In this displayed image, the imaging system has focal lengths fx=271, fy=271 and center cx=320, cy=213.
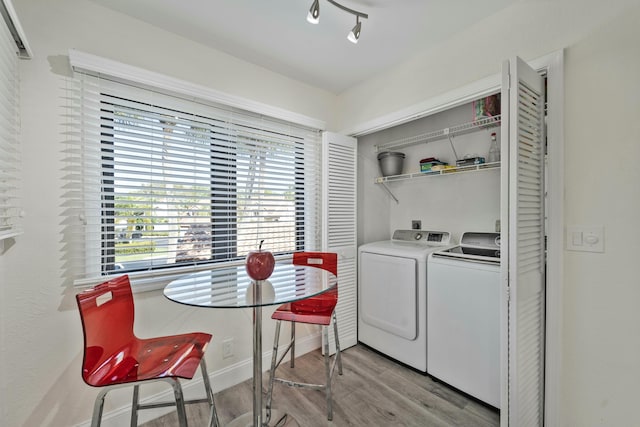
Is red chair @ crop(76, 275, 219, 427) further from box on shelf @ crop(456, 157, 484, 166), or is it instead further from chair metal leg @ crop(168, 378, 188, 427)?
box on shelf @ crop(456, 157, 484, 166)

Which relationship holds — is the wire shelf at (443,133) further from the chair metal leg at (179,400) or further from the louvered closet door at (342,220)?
the chair metal leg at (179,400)

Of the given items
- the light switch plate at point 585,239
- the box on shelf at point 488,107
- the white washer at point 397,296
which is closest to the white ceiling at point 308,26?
the box on shelf at point 488,107

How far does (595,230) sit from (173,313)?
255cm

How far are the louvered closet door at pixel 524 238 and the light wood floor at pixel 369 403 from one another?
49 cm

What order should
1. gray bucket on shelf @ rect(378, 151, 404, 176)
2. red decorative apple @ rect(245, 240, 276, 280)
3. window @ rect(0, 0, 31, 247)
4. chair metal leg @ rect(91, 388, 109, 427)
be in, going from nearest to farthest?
chair metal leg @ rect(91, 388, 109, 427) < window @ rect(0, 0, 31, 247) < red decorative apple @ rect(245, 240, 276, 280) < gray bucket on shelf @ rect(378, 151, 404, 176)

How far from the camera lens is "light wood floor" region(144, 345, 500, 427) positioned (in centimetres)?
173

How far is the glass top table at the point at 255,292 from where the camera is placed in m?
1.24

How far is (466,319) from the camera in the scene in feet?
6.26

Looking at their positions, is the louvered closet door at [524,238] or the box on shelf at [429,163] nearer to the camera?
the louvered closet door at [524,238]

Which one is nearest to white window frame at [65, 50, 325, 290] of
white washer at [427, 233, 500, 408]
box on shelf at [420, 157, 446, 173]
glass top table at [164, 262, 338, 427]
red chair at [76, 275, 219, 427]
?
red chair at [76, 275, 219, 427]

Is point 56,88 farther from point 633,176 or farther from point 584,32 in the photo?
point 633,176

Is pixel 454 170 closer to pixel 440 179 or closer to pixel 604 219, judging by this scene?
pixel 440 179

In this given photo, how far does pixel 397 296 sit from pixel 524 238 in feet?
3.80

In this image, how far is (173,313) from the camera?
74.0 inches
